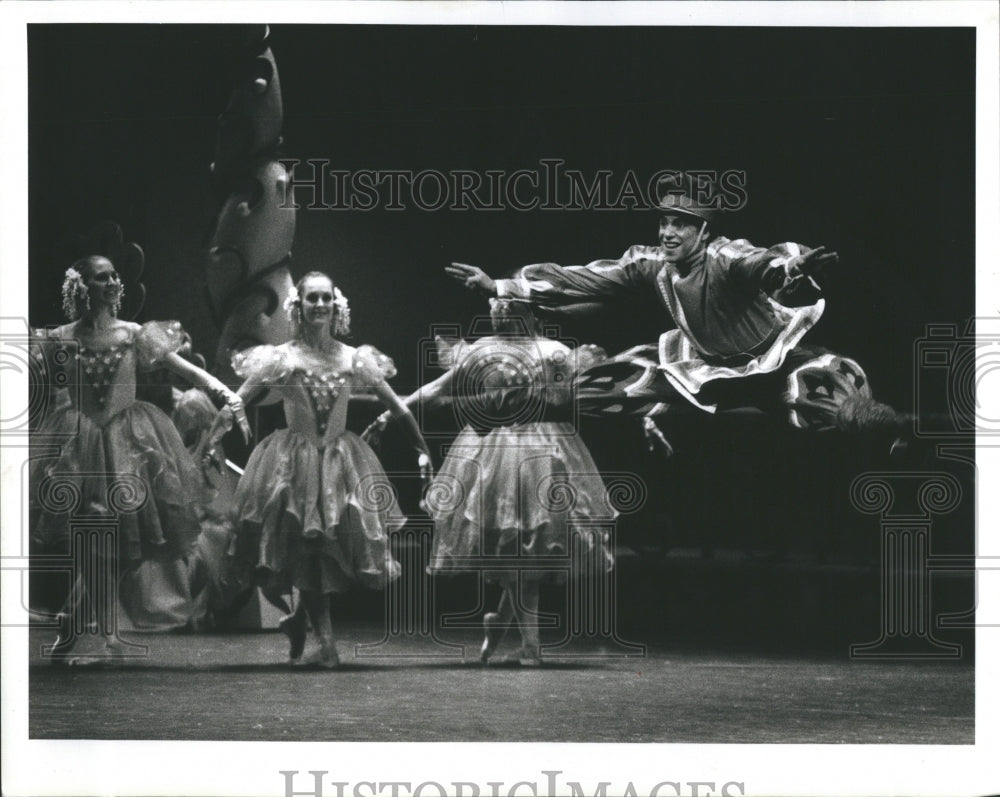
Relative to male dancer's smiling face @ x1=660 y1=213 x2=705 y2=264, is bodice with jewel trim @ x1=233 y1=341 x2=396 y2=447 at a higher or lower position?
lower

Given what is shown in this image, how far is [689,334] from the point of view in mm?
5762

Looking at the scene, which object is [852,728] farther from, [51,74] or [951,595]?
[51,74]

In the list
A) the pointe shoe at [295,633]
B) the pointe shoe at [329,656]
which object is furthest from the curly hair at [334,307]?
the pointe shoe at [329,656]

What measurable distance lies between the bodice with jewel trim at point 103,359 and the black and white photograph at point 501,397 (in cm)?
1

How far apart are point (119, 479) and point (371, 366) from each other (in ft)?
3.68

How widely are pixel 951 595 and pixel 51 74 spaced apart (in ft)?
13.7

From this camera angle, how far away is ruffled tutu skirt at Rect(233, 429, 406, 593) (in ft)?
18.8

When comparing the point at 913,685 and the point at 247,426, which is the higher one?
the point at 247,426

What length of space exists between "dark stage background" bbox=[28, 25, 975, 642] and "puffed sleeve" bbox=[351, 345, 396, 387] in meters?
0.05

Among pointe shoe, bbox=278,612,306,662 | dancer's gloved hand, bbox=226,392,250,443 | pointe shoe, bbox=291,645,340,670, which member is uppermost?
dancer's gloved hand, bbox=226,392,250,443

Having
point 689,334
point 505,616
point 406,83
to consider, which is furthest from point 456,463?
point 406,83

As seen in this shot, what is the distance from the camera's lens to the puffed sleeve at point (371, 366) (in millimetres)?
5738
